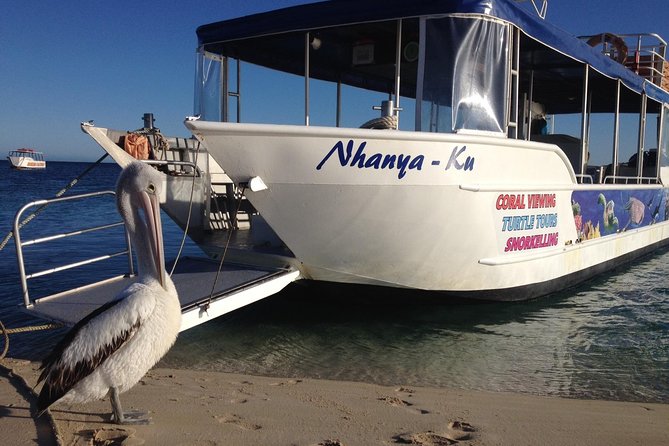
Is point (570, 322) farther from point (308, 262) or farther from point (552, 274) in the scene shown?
point (308, 262)

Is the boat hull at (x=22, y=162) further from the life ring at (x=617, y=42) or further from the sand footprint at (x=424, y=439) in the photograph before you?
the sand footprint at (x=424, y=439)

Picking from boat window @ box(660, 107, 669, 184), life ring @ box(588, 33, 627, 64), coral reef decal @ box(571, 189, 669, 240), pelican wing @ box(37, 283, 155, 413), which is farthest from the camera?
boat window @ box(660, 107, 669, 184)

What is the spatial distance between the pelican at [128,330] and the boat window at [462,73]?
3359 mm

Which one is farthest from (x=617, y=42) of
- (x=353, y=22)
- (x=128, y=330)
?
(x=128, y=330)

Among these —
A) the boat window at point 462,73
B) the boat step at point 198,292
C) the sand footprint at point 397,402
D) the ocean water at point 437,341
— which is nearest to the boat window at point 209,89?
the boat step at point 198,292

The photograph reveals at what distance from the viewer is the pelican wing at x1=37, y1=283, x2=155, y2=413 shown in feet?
9.19

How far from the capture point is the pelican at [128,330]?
2809 millimetres

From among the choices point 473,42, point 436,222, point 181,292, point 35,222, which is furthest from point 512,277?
point 35,222

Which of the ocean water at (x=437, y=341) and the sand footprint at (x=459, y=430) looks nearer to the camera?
the sand footprint at (x=459, y=430)

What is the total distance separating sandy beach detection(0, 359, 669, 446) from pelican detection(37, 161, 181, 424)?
36 centimetres

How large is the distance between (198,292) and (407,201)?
2.07 metres

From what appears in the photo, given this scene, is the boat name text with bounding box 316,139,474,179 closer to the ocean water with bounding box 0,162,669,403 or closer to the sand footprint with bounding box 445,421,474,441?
the ocean water with bounding box 0,162,669,403

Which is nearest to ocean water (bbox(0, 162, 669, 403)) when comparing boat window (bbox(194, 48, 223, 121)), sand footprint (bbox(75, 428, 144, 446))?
sand footprint (bbox(75, 428, 144, 446))

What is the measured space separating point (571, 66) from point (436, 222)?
17.8 ft
